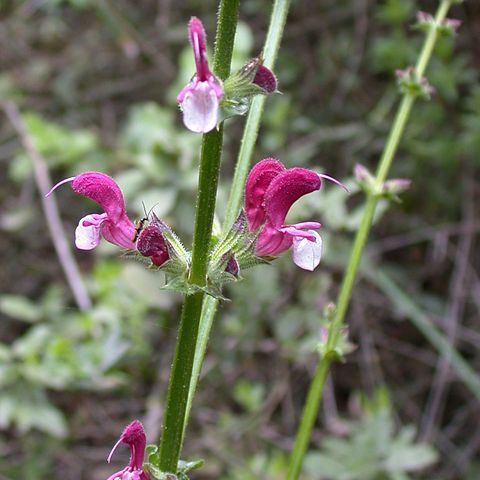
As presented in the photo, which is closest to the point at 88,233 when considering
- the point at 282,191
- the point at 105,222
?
the point at 105,222

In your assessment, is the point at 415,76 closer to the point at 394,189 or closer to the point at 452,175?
the point at 394,189

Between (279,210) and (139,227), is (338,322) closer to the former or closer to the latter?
(279,210)

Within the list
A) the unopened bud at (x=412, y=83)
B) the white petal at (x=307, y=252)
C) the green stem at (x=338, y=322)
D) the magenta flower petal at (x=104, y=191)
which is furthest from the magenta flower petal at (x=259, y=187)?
the unopened bud at (x=412, y=83)

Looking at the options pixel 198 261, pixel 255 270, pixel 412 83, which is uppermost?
pixel 255 270

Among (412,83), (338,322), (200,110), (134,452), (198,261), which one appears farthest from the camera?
(412,83)

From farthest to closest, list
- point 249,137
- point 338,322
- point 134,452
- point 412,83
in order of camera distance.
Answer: point 412,83
point 338,322
point 249,137
point 134,452

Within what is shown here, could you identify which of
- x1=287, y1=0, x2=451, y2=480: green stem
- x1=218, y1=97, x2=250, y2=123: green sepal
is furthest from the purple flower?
x1=287, y1=0, x2=451, y2=480: green stem

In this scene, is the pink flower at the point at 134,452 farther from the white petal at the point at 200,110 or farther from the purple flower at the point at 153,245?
the white petal at the point at 200,110
